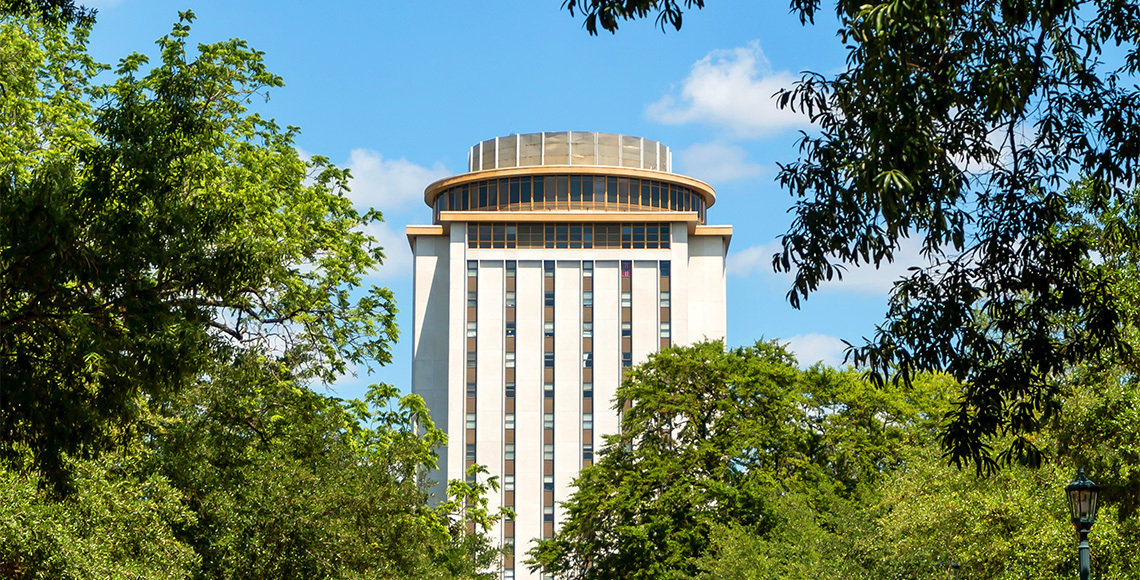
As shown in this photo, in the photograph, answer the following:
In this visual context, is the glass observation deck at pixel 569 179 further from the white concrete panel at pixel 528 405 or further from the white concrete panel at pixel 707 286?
the white concrete panel at pixel 528 405

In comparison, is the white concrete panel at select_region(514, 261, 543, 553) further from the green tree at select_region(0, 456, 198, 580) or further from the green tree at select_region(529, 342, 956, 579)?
the green tree at select_region(0, 456, 198, 580)

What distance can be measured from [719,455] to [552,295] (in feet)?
217

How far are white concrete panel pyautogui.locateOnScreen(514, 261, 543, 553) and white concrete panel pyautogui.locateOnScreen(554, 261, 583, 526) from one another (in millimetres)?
1286

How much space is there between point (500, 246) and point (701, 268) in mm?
17017

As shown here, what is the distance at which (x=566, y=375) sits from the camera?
108 m

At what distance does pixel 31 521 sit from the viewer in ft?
54.2

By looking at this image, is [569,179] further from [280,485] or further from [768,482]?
[280,485]

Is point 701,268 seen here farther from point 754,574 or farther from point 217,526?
point 217,526

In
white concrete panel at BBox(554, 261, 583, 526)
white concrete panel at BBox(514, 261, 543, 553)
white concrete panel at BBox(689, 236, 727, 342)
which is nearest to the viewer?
white concrete panel at BBox(514, 261, 543, 553)

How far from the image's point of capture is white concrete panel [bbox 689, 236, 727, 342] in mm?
111750

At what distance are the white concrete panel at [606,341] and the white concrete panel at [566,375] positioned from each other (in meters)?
1.40

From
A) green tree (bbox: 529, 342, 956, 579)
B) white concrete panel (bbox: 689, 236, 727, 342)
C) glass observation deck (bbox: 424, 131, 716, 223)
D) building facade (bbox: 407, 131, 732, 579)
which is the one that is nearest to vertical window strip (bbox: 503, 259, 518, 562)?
building facade (bbox: 407, 131, 732, 579)

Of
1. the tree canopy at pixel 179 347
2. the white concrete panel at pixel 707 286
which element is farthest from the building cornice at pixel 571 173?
the tree canopy at pixel 179 347

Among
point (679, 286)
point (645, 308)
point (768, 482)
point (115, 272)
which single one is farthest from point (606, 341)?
point (115, 272)
